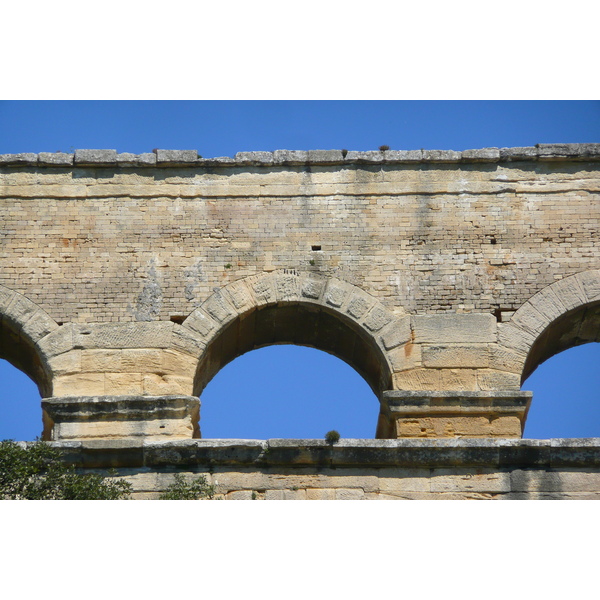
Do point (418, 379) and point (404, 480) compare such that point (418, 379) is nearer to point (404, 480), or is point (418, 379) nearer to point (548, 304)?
point (404, 480)

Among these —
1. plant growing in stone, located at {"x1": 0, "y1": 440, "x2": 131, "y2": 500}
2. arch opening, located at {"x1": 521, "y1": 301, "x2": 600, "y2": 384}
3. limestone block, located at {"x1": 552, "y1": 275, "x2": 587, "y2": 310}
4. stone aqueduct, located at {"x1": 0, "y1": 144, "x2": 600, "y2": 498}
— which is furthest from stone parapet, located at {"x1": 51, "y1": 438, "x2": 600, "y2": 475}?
limestone block, located at {"x1": 552, "y1": 275, "x2": 587, "y2": 310}

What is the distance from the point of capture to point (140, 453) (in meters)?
17.2

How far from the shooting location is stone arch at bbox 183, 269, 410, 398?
18406mm

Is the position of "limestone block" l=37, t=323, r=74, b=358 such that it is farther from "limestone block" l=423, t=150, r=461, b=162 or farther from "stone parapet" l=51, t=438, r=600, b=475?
"limestone block" l=423, t=150, r=461, b=162

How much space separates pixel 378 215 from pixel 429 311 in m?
1.39

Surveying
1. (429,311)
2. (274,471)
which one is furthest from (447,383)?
(274,471)

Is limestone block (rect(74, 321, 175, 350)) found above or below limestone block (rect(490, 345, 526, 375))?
above

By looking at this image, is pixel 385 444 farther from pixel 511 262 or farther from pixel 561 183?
pixel 561 183

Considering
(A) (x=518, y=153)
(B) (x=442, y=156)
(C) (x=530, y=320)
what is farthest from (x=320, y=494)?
(A) (x=518, y=153)

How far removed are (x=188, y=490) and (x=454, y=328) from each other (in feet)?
12.2

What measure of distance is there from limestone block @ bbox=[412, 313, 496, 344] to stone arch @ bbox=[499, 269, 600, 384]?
0.56 feet

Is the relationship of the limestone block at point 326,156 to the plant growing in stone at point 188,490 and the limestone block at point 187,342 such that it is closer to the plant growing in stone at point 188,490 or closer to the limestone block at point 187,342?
the limestone block at point 187,342

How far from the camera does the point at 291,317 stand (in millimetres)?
18953

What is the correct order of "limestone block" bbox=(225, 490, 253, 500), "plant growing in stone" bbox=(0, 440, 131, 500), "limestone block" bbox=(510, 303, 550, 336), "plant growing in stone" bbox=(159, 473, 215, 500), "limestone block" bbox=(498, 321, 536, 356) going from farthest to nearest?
"limestone block" bbox=(510, 303, 550, 336), "limestone block" bbox=(498, 321, 536, 356), "limestone block" bbox=(225, 490, 253, 500), "plant growing in stone" bbox=(159, 473, 215, 500), "plant growing in stone" bbox=(0, 440, 131, 500)
